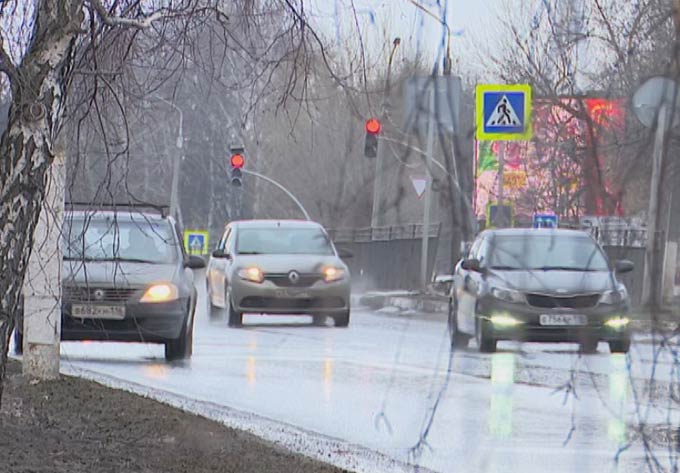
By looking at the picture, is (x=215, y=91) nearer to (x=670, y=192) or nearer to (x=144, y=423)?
(x=144, y=423)

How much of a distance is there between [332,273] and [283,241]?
1.41m

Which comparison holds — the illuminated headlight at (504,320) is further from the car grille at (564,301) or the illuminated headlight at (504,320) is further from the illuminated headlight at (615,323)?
the illuminated headlight at (615,323)

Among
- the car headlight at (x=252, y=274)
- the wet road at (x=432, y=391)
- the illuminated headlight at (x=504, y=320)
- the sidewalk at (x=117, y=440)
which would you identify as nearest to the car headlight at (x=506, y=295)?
the illuminated headlight at (x=504, y=320)

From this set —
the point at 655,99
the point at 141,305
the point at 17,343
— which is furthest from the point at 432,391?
the point at 655,99

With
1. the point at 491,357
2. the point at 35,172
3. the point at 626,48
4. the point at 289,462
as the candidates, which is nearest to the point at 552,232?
the point at 626,48

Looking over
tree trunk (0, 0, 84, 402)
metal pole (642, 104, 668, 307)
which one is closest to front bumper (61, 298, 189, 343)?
tree trunk (0, 0, 84, 402)

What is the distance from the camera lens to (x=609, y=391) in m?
14.1

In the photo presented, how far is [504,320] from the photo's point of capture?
747 inches

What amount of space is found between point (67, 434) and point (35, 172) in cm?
238

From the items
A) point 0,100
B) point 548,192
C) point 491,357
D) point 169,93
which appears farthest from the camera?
point 491,357

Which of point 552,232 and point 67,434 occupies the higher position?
point 552,232

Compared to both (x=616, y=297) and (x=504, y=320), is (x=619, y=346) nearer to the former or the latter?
(x=616, y=297)

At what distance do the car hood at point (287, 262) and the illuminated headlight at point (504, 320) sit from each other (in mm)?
5969

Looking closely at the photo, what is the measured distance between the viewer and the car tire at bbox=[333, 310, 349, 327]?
979 inches
